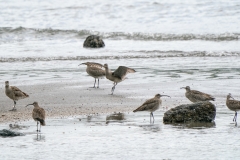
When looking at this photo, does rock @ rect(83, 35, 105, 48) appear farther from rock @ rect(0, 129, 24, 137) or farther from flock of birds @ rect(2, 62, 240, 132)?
rock @ rect(0, 129, 24, 137)

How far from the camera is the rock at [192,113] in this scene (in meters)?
12.9

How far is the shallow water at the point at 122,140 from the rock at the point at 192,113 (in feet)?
0.47

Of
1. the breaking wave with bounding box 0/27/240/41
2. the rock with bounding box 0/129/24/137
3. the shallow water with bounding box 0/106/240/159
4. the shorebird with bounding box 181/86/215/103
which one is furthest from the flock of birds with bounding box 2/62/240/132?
the breaking wave with bounding box 0/27/240/41

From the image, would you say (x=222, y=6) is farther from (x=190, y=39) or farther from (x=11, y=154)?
(x=11, y=154)

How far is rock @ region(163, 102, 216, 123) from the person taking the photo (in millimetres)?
12914

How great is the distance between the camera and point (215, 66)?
2191 cm

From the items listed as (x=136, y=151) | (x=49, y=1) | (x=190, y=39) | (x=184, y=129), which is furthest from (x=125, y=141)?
(x=49, y=1)

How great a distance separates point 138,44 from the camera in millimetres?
29906

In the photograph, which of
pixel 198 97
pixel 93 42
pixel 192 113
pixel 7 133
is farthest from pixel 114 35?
pixel 7 133

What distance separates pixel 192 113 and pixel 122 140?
1992mm

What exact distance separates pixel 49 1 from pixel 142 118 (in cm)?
3450

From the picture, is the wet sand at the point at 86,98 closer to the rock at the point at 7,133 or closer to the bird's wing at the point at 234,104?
the rock at the point at 7,133

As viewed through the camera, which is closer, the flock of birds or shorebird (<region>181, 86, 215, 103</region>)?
the flock of birds

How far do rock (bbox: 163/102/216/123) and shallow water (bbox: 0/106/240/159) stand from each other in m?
0.14
